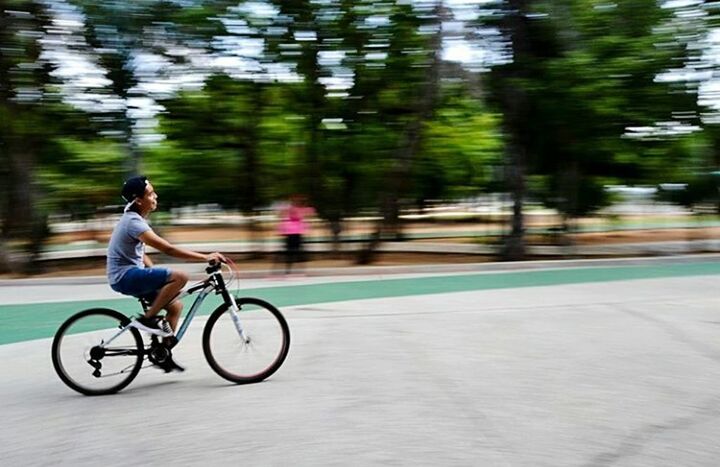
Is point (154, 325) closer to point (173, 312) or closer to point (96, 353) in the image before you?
point (173, 312)

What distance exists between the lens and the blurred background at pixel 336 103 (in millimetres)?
15859

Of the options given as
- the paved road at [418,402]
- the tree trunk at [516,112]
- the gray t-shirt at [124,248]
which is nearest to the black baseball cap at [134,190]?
the gray t-shirt at [124,248]

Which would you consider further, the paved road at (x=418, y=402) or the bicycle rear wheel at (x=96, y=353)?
the bicycle rear wheel at (x=96, y=353)

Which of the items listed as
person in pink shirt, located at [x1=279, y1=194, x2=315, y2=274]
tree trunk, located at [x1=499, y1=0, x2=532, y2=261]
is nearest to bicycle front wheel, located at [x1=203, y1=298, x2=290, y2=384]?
person in pink shirt, located at [x1=279, y1=194, x2=315, y2=274]

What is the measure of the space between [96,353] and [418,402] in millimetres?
2567

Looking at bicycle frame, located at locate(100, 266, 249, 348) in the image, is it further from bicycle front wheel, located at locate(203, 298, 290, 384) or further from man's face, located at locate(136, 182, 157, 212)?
man's face, located at locate(136, 182, 157, 212)

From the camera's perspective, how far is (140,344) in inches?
233

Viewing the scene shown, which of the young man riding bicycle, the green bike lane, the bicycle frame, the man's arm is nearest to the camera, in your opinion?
the man's arm

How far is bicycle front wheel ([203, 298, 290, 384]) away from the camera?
6.03m

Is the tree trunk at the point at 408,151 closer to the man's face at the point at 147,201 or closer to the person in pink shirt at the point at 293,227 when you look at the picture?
the person in pink shirt at the point at 293,227

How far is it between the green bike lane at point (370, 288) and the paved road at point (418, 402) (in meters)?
1.66

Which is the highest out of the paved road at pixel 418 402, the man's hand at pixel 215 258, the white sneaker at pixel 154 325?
the man's hand at pixel 215 258

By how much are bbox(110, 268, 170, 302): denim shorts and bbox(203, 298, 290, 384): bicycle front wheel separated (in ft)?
1.71

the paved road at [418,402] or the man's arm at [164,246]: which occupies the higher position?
the man's arm at [164,246]
